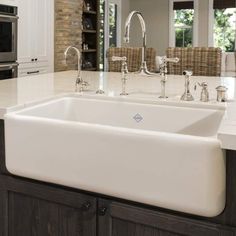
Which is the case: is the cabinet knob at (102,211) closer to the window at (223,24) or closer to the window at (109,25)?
the window at (109,25)

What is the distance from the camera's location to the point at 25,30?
14.7ft

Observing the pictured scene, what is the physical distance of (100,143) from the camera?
3.56 feet

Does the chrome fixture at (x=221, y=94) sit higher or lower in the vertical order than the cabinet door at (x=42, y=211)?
higher

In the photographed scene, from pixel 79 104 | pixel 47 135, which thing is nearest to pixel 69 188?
pixel 47 135

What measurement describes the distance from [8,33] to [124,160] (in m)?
3.32

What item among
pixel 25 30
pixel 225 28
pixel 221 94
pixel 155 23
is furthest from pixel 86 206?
pixel 155 23

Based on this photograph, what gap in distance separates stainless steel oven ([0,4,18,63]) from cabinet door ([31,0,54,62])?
549 millimetres

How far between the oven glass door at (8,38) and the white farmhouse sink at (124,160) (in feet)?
8.91

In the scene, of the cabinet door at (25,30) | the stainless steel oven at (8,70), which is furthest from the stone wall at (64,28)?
the stainless steel oven at (8,70)

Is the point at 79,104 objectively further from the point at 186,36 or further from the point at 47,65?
the point at 186,36

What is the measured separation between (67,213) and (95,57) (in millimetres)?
6190

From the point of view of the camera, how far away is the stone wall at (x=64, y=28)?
204 inches

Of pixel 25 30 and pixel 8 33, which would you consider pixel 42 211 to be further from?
pixel 25 30

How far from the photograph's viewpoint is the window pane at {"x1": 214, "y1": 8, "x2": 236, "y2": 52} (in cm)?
852
